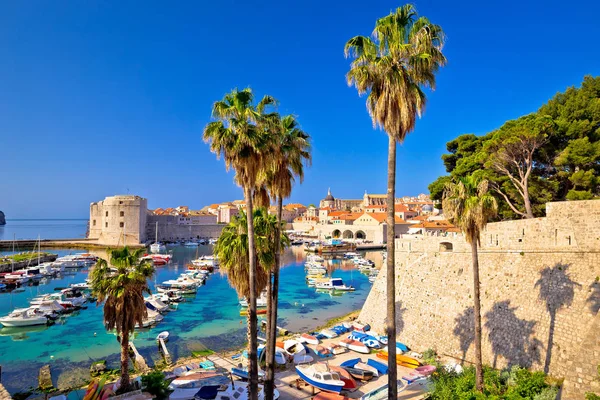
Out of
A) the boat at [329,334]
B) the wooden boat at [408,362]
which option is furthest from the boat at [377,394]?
the boat at [329,334]

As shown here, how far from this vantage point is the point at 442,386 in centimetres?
1220

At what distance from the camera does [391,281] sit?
927 cm

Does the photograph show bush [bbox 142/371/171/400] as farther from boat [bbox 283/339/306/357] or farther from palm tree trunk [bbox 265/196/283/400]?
boat [bbox 283/339/306/357]

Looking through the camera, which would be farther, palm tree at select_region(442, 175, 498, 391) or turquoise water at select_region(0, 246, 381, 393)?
turquoise water at select_region(0, 246, 381, 393)

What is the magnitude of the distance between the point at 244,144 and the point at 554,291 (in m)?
13.0

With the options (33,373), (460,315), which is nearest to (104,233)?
(33,373)

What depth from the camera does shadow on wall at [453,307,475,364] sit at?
16.2 meters

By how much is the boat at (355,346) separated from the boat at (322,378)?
449 cm

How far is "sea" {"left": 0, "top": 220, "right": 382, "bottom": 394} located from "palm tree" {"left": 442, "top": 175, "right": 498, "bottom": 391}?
8204 millimetres

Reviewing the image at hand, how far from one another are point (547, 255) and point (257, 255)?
12.2 metres

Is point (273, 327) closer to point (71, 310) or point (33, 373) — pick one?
point (33, 373)

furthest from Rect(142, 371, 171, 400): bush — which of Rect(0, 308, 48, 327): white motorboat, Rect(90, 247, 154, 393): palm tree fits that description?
Rect(0, 308, 48, 327): white motorboat

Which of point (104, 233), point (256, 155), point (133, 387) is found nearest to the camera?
point (256, 155)

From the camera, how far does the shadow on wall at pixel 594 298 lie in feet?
41.7
